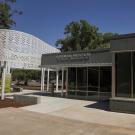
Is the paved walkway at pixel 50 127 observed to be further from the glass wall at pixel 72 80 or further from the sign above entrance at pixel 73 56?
the glass wall at pixel 72 80

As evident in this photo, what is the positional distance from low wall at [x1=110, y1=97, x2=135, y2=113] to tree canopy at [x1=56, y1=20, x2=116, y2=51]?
111ft

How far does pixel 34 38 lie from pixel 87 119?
2476cm

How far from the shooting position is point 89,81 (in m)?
21.2

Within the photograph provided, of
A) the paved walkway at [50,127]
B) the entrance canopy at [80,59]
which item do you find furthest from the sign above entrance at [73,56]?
the paved walkway at [50,127]

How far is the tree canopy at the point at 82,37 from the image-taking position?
48125mm

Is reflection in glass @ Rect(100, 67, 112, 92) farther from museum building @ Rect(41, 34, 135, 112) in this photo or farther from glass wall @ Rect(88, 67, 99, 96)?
glass wall @ Rect(88, 67, 99, 96)

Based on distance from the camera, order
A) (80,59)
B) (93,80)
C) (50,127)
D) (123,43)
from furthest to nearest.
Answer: (80,59) < (93,80) < (123,43) < (50,127)

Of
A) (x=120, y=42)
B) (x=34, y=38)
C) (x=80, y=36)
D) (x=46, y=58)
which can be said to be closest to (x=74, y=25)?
(x=80, y=36)

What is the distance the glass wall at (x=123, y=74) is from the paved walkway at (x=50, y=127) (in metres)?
4.00

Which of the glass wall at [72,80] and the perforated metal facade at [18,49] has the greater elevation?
the perforated metal facade at [18,49]

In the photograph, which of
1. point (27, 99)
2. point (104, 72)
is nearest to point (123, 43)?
point (104, 72)

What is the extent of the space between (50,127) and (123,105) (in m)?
5.52

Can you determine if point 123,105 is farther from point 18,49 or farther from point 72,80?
point 18,49

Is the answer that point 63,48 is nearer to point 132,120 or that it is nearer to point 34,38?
point 34,38
